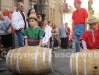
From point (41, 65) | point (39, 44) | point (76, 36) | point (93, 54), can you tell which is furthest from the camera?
point (76, 36)

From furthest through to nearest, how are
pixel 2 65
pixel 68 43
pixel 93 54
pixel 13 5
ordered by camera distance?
pixel 68 43 < pixel 13 5 < pixel 2 65 < pixel 93 54

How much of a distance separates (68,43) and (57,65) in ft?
30.8

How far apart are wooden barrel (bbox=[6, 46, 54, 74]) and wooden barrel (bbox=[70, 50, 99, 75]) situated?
0.67 metres

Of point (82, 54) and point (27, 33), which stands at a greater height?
point (27, 33)

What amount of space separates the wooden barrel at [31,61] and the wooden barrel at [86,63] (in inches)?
26.6

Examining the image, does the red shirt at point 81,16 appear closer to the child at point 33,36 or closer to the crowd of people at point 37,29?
the crowd of people at point 37,29

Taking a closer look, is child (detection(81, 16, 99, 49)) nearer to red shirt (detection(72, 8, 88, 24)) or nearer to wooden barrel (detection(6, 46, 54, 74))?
wooden barrel (detection(6, 46, 54, 74))

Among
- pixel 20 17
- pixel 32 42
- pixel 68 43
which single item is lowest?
pixel 68 43

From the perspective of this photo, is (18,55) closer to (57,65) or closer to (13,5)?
(57,65)

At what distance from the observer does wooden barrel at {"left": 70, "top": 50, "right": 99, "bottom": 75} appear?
418 cm

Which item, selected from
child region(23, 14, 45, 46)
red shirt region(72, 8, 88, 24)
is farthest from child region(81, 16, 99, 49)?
red shirt region(72, 8, 88, 24)

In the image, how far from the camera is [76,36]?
684cm

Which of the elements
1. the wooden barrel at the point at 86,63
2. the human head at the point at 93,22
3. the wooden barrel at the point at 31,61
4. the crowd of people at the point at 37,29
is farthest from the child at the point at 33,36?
the wooden barrel at the point at 86,63

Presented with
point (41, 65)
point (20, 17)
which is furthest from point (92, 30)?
point (20, 17)
